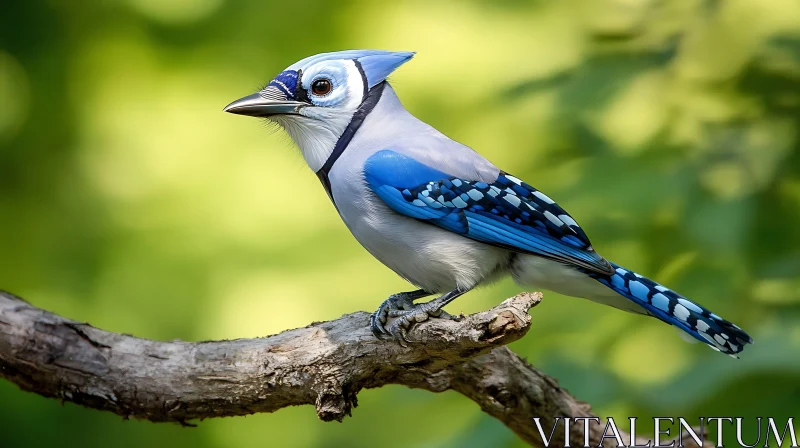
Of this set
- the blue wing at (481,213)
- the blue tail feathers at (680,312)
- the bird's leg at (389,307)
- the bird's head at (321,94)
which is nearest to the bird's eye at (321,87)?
the bird's head at (321,94)

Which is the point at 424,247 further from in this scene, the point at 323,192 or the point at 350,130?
the point at 323,192

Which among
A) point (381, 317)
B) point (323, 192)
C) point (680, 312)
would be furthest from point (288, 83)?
point (323, 192)

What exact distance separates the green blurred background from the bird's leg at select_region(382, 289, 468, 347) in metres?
0.69

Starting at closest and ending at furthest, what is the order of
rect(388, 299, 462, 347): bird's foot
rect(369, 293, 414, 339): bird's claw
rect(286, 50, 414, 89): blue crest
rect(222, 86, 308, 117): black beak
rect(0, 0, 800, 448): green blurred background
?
rect(388, 299, 462, 347): bird's foot
rect(369, 293, 414, 339): bird's claw
rect(222, 86, 308, 117): black beak
rect(286, 50, 414, 89): blue crest
rect(0, 0, 800, 448): green blurred background

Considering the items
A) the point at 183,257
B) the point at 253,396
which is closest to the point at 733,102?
the point at 253,396

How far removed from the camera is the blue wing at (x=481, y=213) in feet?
6.96

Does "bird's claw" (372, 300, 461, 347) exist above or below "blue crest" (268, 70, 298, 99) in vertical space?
below

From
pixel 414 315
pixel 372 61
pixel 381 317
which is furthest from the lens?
pixel 372 61

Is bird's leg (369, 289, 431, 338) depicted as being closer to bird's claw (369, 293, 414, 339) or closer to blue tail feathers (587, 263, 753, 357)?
bird's claw (369, 293, 414, 339)

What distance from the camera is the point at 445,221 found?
2131 mm

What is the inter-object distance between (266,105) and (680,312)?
1.17 metres

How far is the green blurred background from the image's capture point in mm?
2709

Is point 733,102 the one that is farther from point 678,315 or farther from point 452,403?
point 452,403

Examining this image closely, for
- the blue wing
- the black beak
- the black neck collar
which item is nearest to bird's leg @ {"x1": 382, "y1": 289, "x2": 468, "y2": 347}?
the blue wing
